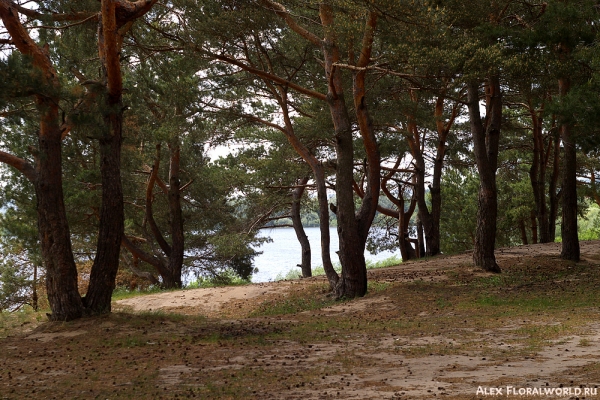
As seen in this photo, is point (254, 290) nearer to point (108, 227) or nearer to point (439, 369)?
point (108, 227)

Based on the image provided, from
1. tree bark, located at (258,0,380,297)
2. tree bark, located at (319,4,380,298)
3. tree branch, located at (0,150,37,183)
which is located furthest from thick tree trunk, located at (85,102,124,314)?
tree bark, located at (319,4,380,298)

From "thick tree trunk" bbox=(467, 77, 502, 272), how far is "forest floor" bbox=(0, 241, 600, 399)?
1.07 meters

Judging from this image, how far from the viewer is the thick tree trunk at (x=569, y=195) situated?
47.5 ft

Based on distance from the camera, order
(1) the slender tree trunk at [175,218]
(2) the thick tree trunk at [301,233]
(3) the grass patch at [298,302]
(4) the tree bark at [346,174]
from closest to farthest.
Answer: (4) the tree bark at [346,174] < (3) the grass patch at [298,302] < (1) the slender tree trunk at [175,218] < (2) the thick tree trunk at [301,233]

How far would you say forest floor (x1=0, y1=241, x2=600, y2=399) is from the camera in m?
5.76

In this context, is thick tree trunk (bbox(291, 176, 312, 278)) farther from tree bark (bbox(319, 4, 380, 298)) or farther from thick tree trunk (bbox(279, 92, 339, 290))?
tree bark (bbox(319, 4, 380, 298))

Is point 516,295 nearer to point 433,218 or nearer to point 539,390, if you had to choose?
point 539,390

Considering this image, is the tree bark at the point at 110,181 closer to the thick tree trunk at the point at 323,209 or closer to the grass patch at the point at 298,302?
the grass patch at the point at 298,302

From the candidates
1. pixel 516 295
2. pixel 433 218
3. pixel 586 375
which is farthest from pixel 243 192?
pixel 586 375

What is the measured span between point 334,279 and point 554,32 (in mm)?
6648

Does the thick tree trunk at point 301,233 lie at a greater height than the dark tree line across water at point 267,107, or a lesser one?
lesser

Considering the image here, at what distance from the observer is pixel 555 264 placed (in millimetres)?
15055

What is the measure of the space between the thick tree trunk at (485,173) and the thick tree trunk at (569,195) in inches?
58.9

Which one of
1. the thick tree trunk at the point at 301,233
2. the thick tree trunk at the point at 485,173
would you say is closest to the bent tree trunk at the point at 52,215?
the thick tree trunk at the point at 485,173
